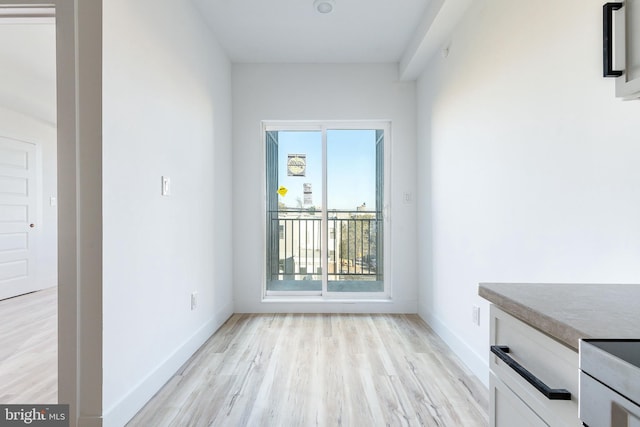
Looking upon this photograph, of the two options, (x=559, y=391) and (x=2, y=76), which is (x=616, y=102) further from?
(x=2, y=76)

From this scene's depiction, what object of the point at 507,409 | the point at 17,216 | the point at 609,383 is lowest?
the point at 507,409

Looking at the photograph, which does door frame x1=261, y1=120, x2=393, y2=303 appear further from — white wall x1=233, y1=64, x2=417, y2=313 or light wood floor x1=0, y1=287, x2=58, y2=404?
light wood floor x1=0, y1=287, x2=58, y2=404

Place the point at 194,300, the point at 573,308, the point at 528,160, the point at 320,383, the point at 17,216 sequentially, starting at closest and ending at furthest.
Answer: the point at 573,308 < the point at 528,160 < the point at 320,383 < the point at 194,300 < the point at 17,216

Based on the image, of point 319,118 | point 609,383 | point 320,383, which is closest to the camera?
point 609,383

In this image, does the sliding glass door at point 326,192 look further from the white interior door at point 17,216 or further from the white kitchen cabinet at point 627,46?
the white interior door at point 17,216

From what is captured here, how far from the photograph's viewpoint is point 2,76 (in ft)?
11.6

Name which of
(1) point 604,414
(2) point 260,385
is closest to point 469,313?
(2) point 260,385

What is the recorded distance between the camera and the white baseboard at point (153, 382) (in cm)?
158

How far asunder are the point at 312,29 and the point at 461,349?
297 centimetres

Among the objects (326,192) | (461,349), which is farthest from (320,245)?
(461,349)

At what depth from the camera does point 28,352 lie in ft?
8.28

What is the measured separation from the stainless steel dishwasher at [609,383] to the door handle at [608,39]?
723 mm

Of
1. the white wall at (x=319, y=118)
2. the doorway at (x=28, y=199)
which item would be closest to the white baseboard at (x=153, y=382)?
the doorway at (x=28, y=199)

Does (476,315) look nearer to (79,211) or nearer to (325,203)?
(325,203)
